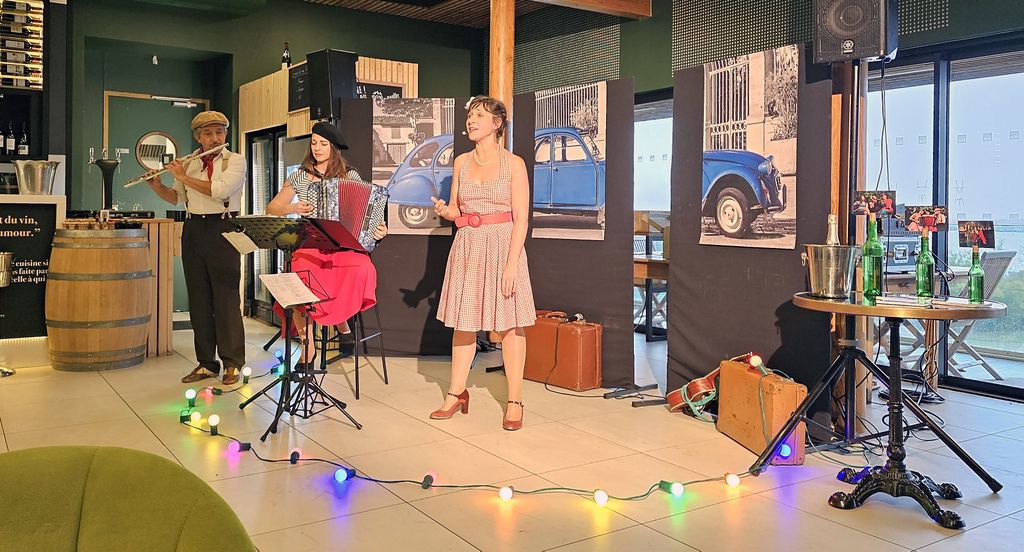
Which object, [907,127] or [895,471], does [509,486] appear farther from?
[907,127]

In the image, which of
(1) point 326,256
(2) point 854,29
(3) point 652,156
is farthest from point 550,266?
(3) point 652,156

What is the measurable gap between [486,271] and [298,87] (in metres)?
4.23

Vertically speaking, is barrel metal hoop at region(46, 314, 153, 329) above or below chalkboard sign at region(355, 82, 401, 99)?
below

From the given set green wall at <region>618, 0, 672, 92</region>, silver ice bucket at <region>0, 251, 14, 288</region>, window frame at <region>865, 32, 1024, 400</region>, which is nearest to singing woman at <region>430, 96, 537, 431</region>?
window frame at <region>865, 32, 1024, 400</region>

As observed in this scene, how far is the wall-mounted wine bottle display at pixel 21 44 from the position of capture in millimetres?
7230

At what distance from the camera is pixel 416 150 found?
6.36 meters

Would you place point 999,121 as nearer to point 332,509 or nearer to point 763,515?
point 763,515

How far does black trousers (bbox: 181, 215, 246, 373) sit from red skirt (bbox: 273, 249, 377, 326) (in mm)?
898

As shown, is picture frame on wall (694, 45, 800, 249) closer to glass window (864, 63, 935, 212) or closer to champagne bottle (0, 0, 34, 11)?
glass window (864, 63, 935, 212)

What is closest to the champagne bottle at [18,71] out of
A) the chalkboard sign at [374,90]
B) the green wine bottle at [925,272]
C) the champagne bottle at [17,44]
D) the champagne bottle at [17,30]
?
the champagne bottle at [17,44]

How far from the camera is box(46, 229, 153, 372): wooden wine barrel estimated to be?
5441 millimetres

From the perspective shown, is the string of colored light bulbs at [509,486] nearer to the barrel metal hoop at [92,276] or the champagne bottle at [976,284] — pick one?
the champagne bottle at [976,284]

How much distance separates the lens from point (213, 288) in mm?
5371

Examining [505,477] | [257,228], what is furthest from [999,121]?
[257,228]
